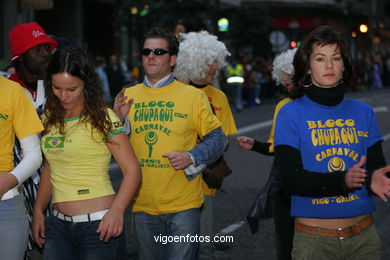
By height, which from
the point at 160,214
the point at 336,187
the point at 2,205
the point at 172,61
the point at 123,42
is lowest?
the point at 123,42

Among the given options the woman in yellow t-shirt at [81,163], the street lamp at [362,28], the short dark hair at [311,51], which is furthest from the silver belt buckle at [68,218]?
the street lamp at [362,28]

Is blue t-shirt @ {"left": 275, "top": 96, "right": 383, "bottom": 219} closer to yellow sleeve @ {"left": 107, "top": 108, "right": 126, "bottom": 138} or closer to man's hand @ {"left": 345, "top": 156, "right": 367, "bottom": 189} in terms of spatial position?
man's hand @ {"left": 345, "top": 156, "right": 367, "bottom": 189}

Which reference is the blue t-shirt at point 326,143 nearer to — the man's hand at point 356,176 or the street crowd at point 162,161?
the street crowd at point 162,161

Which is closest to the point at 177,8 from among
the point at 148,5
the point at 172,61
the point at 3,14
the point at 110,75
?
the point at 148,5

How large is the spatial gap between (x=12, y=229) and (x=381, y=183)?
175 cm

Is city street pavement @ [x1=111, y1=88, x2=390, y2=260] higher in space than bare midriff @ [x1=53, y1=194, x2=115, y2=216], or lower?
lower

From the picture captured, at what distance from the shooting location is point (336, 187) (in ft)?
10.9

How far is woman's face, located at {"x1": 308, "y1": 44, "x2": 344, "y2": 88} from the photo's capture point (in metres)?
3.56

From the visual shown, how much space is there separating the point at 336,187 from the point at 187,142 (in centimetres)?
143

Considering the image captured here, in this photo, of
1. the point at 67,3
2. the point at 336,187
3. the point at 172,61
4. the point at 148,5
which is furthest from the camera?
the point at 67,3

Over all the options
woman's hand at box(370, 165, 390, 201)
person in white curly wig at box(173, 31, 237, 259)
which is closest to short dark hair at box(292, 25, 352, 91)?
woman's hand at box(370, 165, 390, 201)

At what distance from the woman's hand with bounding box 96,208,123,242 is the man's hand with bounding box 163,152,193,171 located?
1.84 feet

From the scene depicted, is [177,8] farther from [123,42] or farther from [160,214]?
[160,214]

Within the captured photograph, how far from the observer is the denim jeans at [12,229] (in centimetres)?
364
